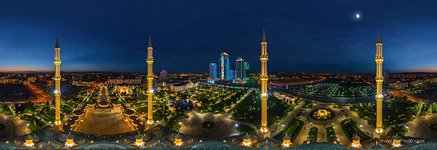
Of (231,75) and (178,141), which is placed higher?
(231,75)

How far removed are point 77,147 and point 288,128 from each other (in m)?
10.2

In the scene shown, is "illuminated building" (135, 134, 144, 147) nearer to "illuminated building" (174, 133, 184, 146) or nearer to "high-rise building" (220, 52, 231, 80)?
"illuminated building" (174, 133, 184, 146)

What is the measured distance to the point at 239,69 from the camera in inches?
2980

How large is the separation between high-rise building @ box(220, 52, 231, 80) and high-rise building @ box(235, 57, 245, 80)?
9.08ft

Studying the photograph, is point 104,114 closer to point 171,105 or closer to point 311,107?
point 171,105

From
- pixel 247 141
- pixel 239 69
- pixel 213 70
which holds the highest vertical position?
pixel 239 69

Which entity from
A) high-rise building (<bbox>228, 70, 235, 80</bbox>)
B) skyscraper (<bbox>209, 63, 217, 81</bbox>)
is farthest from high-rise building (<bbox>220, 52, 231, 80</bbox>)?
skyscraper (<bbox>209, 63, 217, 81</bbox>)

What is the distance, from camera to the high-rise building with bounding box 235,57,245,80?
245ft

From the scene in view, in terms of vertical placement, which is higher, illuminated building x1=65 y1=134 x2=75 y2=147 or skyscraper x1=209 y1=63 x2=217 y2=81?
skyscraper x1=209 y1=63 x2=217 y2=81

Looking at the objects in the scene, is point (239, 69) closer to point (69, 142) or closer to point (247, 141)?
point (247, 141)

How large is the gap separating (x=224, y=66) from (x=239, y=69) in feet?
14.6

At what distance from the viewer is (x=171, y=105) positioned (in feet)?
82.5

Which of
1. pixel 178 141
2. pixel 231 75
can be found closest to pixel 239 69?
pixel 231 75

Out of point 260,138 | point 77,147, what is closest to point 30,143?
point 77,147
